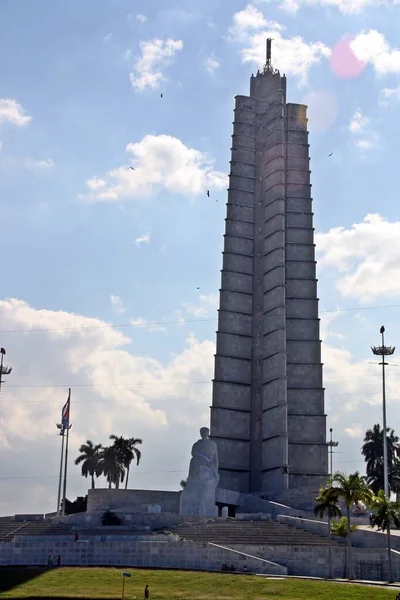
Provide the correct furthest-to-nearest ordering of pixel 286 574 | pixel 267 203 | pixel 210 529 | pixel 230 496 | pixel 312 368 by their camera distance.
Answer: pixel 267 203, pixel 312 368, pixel 230 496, pixel 210 529, pixel 286 574

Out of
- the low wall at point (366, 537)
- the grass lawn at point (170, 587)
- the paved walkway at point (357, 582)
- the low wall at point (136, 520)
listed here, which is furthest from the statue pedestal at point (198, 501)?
the paved walkway at point (357, 582)

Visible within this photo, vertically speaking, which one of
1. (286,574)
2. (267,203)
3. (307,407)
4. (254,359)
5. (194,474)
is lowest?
(286,574)

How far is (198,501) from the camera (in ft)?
182

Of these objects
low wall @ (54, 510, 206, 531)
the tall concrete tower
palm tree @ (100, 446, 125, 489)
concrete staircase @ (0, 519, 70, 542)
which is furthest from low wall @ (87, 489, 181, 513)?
→ palm tree @ (100, 446, 125, 489)

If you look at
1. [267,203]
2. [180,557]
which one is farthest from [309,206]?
[180,557]

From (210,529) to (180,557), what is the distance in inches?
302

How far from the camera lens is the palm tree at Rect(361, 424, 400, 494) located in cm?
7500

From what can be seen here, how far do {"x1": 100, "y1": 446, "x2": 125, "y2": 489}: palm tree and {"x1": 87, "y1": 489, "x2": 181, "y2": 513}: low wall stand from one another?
55.6ft

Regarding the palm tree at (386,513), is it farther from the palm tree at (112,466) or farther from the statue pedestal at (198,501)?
the palm tree at (112,466)

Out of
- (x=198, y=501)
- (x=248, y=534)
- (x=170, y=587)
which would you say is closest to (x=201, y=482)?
(x=198, y=501)

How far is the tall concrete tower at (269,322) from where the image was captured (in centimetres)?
7488

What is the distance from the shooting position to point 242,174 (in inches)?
3401

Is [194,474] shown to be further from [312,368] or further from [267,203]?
[267,203]

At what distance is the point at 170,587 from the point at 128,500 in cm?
2818
